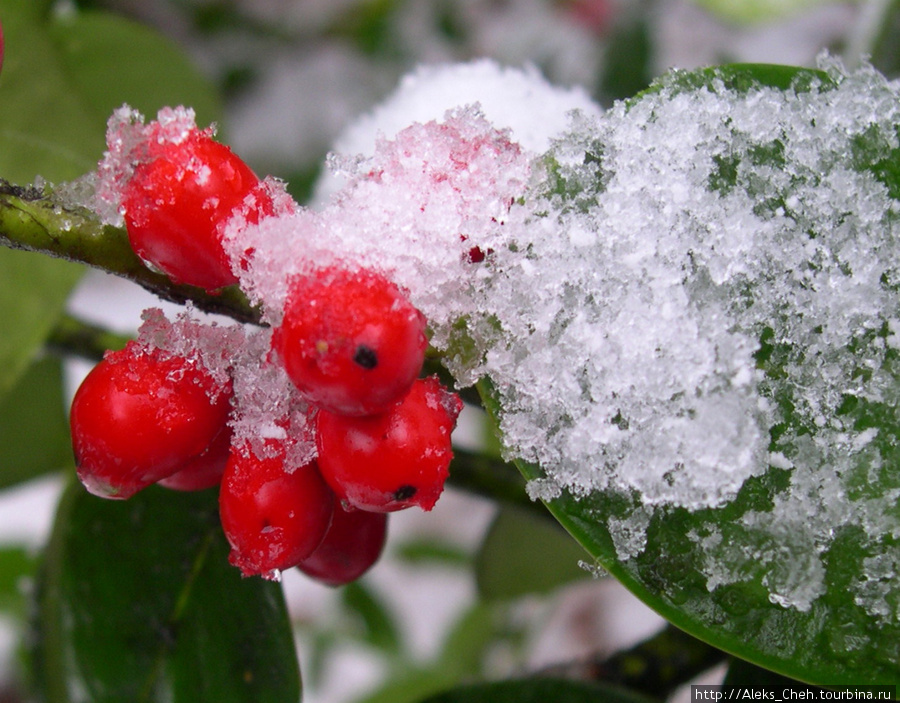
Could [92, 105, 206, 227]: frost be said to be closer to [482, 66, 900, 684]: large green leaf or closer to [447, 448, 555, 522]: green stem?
[482, 66, 900, 684]: large green leaf

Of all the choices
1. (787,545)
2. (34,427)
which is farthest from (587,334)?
(34,427)

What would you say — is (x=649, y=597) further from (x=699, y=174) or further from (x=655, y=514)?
(x=699, y=174)

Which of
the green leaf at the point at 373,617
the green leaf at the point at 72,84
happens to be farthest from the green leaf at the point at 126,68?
the green leaf at the point at 373,617

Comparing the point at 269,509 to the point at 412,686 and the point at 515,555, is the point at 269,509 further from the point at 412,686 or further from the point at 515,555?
the point at 412,686

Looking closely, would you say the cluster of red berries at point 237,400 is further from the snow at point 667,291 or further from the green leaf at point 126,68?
the green leaf at point 126,68

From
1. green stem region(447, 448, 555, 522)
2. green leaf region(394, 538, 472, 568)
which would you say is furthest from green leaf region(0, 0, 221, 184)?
green leaf region(394, 538, 472, 568)

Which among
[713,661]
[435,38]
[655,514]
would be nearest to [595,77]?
[435,38]
